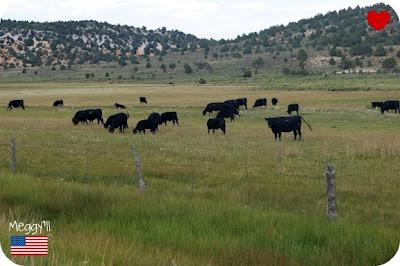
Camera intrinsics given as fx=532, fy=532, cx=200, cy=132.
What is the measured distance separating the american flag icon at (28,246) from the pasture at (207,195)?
11 cm

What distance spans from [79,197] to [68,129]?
23.8 metres

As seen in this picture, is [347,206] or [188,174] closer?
[347,206]

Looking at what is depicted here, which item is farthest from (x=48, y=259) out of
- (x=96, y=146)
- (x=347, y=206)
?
(x=96, y=146)

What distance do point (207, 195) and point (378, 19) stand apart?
25.8 ft

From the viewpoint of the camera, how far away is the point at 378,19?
5.63 meters

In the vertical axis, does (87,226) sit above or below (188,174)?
above

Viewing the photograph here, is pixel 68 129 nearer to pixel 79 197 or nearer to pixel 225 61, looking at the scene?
pixel 79 197

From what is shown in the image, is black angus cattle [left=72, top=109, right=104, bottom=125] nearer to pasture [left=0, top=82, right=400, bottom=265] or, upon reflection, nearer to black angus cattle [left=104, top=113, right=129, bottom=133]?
pasture [left=0, top=82, right=400, bottom=265]

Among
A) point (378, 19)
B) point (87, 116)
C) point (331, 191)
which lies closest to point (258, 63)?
A: point (87, 116)


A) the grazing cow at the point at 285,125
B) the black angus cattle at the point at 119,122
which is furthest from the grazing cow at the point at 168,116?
the grazing cow at the point at 285,125

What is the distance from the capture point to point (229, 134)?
96.9 feet

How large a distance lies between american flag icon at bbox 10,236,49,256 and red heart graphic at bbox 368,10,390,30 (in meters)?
4.07

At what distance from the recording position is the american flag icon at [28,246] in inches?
205

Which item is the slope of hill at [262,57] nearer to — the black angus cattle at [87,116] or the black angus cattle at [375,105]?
the black angus cattle at [375,105]
